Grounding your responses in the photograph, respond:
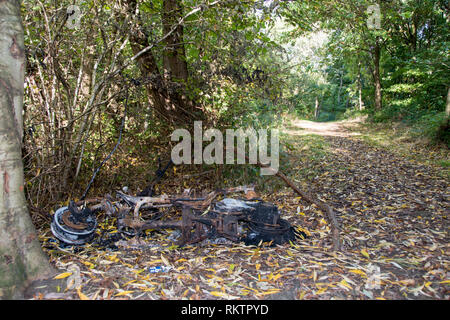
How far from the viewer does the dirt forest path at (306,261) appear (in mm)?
2517

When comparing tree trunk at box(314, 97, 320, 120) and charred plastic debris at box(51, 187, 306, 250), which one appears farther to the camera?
tree trunk at box(314, 97, 320, 120)

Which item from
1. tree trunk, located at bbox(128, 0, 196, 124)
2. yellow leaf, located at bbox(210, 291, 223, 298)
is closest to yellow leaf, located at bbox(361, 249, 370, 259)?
yellow leaf, located at bbox(210, 291, 223, 298)

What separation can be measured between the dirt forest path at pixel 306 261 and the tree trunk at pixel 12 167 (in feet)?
1.21

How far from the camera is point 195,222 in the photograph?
3400 mm

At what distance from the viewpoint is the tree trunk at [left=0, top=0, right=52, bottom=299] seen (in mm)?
2252

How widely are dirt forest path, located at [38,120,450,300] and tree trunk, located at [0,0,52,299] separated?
14.5 inches

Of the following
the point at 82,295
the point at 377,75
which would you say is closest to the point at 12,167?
the point at 82,295

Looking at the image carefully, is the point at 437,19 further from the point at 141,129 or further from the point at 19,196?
the point at 19,196

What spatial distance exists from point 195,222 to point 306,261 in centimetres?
132

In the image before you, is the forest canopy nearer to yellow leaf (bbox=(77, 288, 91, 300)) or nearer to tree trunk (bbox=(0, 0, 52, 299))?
tree trunk (bbox=(0, 0, 52, 299))

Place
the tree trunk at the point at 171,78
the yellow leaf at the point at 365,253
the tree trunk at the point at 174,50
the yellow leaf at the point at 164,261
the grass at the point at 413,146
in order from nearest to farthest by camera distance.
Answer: the yellow leaf at the point at 164,261, the yellow leaf at the point at 365,253, the tree trunk at the point at 174,50, the tree trunk at the point at 171,78, the grass at the point at 413,146

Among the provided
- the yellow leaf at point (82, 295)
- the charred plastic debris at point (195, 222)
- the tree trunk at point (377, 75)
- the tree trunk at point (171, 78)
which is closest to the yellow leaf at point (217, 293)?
the charred plastic debris at point (195, 222)

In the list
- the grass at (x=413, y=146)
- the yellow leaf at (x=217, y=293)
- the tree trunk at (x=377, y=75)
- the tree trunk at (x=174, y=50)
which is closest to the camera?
the yellow leaf at (x=217, y=293)

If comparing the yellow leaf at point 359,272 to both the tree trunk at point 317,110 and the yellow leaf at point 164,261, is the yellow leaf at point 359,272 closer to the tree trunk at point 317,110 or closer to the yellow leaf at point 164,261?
the yellow leaf at point 164,261
